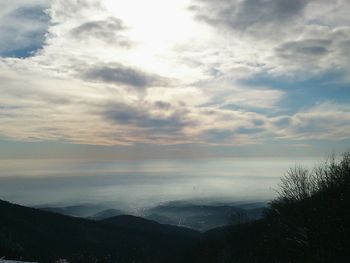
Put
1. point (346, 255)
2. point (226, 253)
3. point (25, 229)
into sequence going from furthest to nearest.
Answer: point (25, 229) → point (226, 253) → point (346, 255)

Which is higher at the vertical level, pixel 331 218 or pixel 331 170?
pixel 331 170

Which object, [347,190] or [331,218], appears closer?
[331,218]

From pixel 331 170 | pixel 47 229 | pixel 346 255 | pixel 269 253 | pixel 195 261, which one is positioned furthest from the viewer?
pixel 47 229

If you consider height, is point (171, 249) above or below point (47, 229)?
below

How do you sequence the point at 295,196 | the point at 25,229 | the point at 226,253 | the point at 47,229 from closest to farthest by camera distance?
the point at 295,196
the point at 226,253
the point at 25,229
the point at 47,229

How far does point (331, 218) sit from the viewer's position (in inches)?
1061

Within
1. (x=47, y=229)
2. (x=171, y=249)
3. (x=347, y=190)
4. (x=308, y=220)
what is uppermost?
(x=347, y=190)

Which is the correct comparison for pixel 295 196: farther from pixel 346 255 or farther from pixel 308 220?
pixel 346 255

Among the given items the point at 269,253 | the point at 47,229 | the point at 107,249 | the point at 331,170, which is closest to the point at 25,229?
the point at 47,229

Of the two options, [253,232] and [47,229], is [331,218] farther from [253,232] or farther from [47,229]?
[47,229]

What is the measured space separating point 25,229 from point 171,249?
2788 inches

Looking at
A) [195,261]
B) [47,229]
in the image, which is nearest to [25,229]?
[47,229]

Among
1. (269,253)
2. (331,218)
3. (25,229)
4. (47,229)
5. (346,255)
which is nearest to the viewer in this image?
(346,255)

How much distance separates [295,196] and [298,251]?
587 inches
